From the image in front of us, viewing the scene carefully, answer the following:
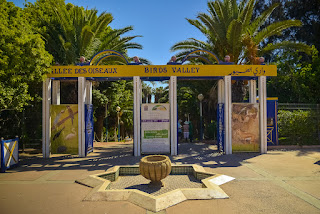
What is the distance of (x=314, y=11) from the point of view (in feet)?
78.0

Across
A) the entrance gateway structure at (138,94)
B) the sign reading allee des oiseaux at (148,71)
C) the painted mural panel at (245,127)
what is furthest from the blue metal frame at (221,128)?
the sign reading allee des oiseaux at (148,71)

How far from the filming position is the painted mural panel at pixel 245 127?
10695mm

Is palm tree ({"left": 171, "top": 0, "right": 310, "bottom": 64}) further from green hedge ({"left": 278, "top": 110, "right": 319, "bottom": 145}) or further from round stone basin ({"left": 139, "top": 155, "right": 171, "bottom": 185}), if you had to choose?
round stone basin ({"left": 139, "top": 155, "right": 171, "bottom": 185})

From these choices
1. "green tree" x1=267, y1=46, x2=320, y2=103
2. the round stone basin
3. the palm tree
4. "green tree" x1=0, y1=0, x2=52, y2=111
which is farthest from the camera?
"green tree" x1=267, y1=46, x2=320, y2=103

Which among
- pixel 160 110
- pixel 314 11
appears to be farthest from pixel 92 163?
pixel 314 11

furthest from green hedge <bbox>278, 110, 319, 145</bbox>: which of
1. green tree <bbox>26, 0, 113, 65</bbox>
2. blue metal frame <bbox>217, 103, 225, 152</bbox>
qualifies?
green tree <bbox>26, 0, 113, 65</bbox>

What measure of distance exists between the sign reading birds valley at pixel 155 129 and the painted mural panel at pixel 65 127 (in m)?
3.16

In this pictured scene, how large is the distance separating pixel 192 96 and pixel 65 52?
36.2ft

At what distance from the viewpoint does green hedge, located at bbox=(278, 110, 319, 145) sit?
12406mm

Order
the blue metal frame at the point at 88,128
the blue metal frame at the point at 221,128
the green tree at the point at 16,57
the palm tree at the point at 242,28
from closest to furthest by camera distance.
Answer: the green tree at the point at 16,57 → the blue metal frame at the point at 88,128 → the blue metal frame at the point at 221,128 → the palm tree at the point at 242,28

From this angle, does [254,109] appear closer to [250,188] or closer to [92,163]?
[250,188]

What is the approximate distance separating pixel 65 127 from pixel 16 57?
3.74m

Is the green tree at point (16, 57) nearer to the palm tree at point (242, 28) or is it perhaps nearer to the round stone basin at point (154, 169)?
the round stone basin at point (154, 169)

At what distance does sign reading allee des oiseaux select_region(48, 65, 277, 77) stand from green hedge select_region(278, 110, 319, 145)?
4.34 m
